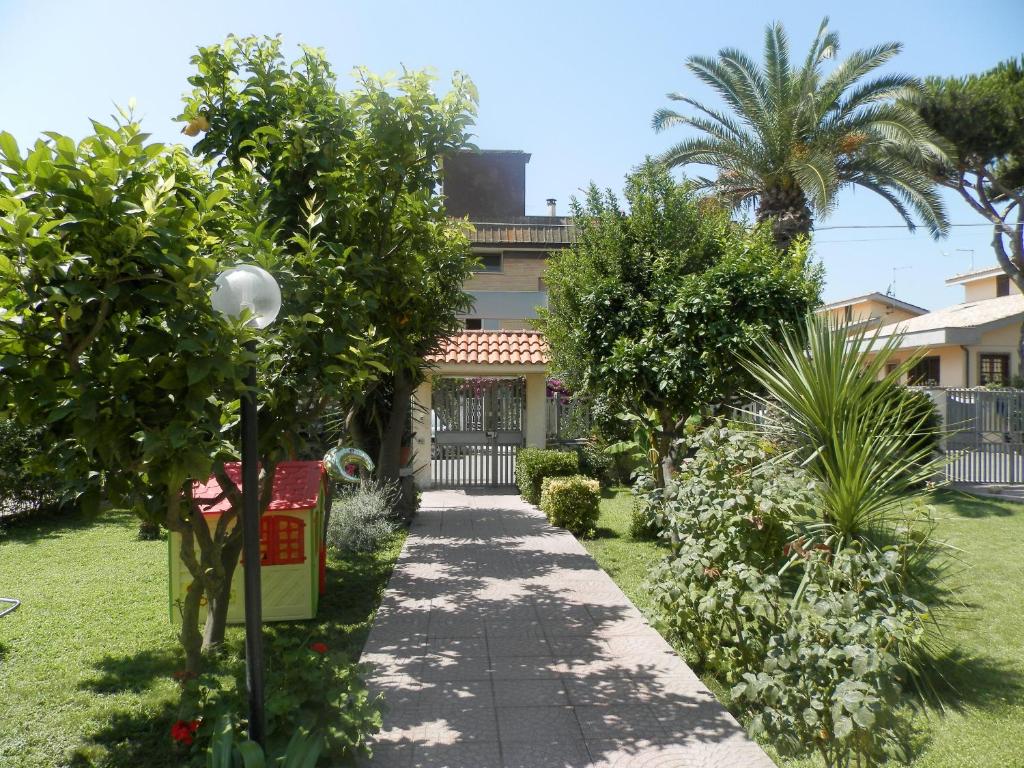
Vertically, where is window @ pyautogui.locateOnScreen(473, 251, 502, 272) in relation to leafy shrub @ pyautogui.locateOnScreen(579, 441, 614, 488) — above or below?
above

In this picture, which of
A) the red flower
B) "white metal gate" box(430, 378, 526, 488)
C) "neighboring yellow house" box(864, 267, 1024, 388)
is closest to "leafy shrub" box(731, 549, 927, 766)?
the red flower

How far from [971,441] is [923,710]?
13.1 m

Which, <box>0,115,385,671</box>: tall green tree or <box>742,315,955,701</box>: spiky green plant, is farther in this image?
<box>742,315,955,701</box>: spiky green plant

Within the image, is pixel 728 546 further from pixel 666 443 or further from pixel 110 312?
pixel 666 443

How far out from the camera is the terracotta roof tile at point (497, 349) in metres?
15.0

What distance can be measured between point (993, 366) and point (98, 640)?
31.0 metres

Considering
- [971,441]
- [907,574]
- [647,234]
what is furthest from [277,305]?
[971,441]

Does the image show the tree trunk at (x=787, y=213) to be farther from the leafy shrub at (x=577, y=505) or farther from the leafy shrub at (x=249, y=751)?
the leafy shrub at (x=249, y=751)

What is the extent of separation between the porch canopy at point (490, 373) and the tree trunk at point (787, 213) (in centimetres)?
499

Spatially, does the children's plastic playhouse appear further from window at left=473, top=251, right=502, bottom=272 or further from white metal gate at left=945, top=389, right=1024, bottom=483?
window at left=473, top=251, right=502, bottom=272

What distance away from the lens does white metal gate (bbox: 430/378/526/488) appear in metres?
15.6

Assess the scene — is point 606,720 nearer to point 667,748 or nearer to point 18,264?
point 667,748

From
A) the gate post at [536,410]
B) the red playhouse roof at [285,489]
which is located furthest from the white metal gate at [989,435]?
the red playhouse roof at [285,489]

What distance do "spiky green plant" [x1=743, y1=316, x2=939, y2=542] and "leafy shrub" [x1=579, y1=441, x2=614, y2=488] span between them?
958cm
